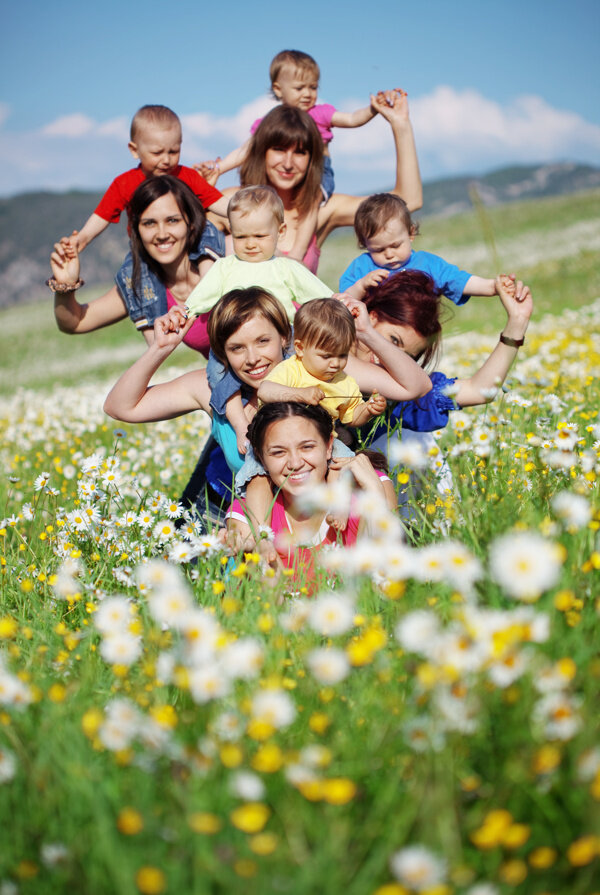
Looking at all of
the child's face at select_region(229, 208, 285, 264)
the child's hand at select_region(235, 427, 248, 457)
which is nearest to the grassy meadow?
the child's hand at select_region(235, 427, 248, 457)

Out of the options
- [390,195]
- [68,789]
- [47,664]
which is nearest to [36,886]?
[68,789]

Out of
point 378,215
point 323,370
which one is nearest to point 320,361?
point 323,370

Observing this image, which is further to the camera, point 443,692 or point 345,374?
point 345,374

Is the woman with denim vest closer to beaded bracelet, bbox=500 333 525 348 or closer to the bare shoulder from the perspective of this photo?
the bare shoulder

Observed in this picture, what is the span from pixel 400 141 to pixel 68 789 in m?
5.05

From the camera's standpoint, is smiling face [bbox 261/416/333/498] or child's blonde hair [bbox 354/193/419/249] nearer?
smiling face [bbox 261/416/333/498]

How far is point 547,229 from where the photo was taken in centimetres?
3725

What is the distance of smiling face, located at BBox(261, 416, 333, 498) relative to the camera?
3699mm

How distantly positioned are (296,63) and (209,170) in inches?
49.5

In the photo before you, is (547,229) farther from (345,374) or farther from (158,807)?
(158,807)

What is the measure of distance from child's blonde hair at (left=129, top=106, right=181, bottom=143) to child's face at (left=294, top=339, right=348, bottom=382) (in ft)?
7.92

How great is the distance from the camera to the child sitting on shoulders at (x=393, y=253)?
4715mm

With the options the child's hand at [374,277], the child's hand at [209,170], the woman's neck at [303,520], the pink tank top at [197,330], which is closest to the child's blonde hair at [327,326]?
the child's hand at [374,277]

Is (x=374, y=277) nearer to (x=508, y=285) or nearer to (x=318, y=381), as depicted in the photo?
(x=318, y=381)
